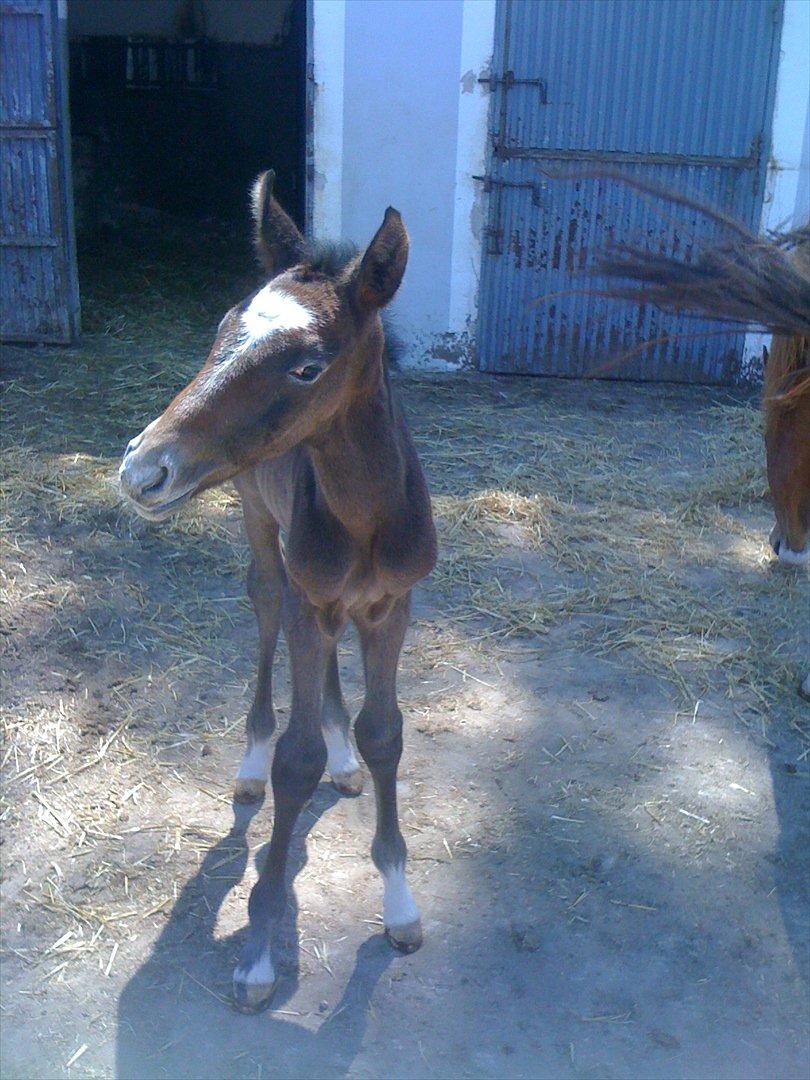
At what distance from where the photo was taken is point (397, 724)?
298cm

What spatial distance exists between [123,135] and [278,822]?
13.5 m

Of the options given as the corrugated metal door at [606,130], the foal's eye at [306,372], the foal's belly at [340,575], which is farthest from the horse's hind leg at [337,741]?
the corrugated metal door at [606,130]

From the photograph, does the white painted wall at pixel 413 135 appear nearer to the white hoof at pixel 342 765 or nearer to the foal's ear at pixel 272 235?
the white hoof at pixel 342 765

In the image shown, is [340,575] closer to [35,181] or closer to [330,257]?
[330,257]

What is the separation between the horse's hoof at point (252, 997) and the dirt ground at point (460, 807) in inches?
1.3

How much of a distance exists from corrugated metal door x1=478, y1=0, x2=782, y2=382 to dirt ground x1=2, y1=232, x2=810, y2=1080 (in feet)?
8.52

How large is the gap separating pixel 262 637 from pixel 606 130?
5.90 m

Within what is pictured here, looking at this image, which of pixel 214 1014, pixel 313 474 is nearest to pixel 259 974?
pixel 214 1014

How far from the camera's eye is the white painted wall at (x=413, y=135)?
7715 millimetres

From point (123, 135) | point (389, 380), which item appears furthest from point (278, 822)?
point (123, 135)

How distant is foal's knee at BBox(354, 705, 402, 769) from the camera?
2945mm

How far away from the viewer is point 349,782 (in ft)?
11.8

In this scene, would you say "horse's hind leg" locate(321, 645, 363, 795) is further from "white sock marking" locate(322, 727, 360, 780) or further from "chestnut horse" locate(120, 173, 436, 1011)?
"chestnut horse" locate(120, 173, 436, 1011)

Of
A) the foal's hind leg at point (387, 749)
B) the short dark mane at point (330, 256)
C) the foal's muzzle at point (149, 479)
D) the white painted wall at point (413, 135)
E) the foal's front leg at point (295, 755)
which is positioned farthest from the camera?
the white painted wall at point (413, 135)
